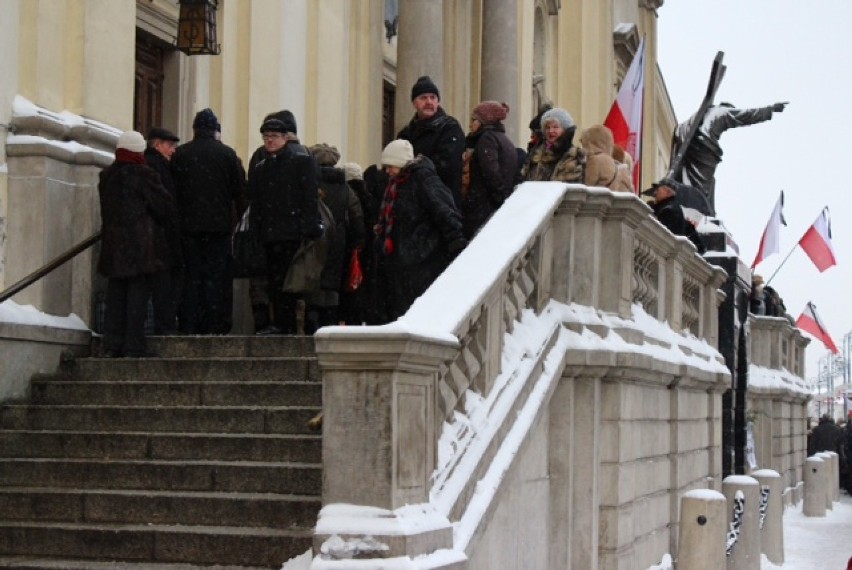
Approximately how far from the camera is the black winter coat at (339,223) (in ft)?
Result: 39.6

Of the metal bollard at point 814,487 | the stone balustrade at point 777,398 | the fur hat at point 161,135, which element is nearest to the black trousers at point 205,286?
the fur hat at point 161,135

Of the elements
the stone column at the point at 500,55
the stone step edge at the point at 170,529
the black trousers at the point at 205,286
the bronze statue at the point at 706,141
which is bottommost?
the stone step edge at the point at 170,529

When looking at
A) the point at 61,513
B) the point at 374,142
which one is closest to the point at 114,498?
the point at 61,513

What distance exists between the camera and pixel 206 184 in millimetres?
11852

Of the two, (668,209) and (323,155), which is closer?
(323,155)

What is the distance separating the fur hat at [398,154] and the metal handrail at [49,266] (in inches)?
84.0

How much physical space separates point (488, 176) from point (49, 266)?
3162 mm

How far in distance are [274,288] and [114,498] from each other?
10.8ft

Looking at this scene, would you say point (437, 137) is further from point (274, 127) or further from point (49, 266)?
point (49, 266)

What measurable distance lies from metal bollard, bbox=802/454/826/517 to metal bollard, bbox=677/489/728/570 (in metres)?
13.0

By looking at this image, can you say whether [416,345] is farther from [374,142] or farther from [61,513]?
[374,142]

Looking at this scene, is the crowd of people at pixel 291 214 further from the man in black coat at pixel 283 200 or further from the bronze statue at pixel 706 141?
the bronze statue at pixel 706 141

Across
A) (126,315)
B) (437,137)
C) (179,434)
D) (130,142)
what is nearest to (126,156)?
(130,142)

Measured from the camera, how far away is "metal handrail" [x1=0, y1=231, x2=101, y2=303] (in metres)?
10.3
